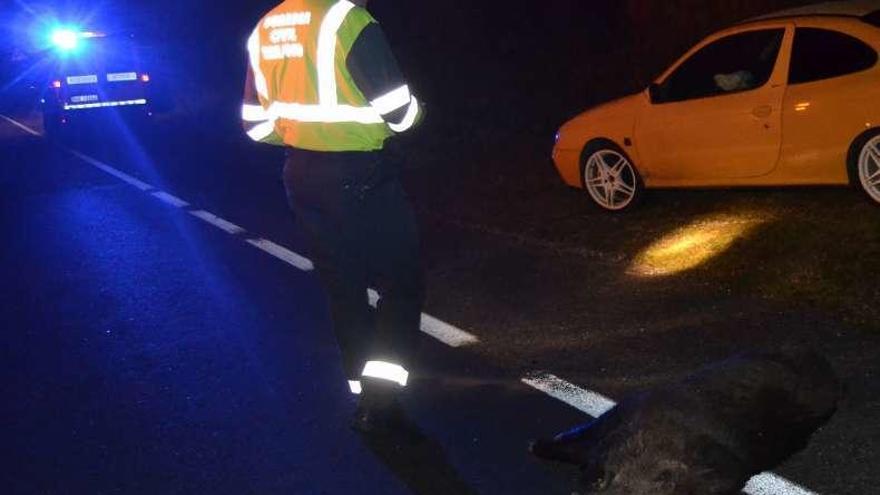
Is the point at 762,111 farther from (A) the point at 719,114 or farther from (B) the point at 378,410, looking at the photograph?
(B) the point at 378,410

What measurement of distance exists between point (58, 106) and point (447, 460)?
17998 mm

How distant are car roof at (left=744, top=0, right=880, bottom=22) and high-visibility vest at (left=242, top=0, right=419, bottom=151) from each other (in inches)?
179

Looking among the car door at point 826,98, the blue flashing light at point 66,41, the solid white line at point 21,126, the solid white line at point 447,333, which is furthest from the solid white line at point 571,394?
the solid white line at point 21,126

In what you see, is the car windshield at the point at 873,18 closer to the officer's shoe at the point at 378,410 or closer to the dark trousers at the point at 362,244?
the dark trousers at the point at 362,244

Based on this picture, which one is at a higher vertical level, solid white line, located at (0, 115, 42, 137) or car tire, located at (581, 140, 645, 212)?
solid white line, located at (0, 115, 42, 137)

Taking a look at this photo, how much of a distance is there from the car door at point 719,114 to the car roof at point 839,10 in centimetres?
21

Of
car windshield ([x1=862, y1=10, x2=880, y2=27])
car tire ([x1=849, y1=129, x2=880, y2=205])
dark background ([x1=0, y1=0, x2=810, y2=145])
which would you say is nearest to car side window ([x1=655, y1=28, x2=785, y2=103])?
car windshield ([x1=862, y1=10, x2=880, y2=27])

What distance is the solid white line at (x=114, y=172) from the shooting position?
13.4m

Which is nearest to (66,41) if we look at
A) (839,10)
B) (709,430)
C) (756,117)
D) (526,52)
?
(526,52)

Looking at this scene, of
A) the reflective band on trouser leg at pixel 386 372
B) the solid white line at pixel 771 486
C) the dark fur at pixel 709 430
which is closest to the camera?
the dark fur at pixel 709 430

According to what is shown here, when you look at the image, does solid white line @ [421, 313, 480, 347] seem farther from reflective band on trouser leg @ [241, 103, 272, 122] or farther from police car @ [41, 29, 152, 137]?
police car @ [41, 29, 152, 137]

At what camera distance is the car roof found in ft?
24.9

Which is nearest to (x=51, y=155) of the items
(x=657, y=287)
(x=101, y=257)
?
(x=101, y=257)

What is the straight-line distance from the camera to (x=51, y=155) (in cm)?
1783
